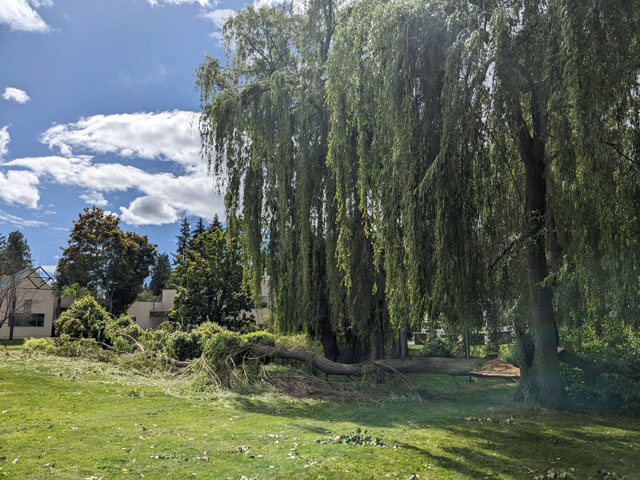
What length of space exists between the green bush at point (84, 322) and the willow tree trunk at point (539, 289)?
16.8 metres

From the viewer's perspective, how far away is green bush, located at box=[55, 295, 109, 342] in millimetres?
19812

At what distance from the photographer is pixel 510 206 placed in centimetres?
1060

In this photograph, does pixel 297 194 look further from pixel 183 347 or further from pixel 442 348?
pixel 442 348

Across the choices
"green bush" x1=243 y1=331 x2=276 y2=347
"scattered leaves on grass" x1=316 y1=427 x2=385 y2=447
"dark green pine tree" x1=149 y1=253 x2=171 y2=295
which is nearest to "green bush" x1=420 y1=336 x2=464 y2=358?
"green bush" x1=243 y1=331 x2=276 y2=347

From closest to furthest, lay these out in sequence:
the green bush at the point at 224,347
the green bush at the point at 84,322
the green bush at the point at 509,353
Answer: the green bush at the point at 224,347 < the green bush at the point at 509,353 < the green bush at the point at 84,322

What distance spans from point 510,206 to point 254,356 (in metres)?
7.95

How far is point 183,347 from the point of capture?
17.1 metres

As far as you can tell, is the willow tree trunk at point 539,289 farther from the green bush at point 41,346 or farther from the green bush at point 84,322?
the green bush at point 41,346

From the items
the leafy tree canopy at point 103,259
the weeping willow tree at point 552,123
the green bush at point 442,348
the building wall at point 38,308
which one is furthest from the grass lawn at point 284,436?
the leafy tree canopy at point 103,259

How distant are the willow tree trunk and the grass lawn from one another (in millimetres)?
750

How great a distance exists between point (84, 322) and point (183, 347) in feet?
19.8

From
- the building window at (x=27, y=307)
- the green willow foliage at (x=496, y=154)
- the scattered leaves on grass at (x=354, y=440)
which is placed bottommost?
the scattered leaves on grass at (x=354, y=440)

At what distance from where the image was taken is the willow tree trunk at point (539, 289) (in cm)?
993

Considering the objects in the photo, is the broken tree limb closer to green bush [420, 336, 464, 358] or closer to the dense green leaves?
green bush [420, 336, 464, 358]
